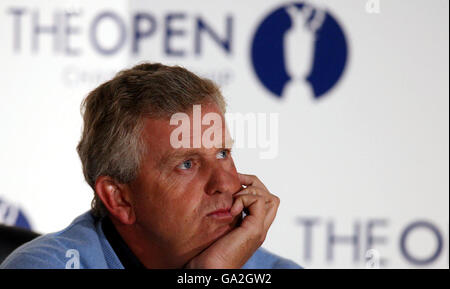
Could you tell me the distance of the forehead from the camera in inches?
33.3

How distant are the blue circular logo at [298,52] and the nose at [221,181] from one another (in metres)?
1.22

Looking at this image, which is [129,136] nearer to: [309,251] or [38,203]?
[309,251]

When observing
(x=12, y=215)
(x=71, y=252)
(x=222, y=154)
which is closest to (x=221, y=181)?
(x=222, y=154)

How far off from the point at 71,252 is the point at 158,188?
8.2 inches

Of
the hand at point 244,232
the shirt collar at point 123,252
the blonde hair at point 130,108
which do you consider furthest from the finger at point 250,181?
the shirt collar at point 123,252

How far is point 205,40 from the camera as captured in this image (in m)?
2.15

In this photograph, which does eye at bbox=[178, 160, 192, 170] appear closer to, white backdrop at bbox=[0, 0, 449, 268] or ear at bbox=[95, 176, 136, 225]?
ear at bbox=[95, 176, 136, 225]

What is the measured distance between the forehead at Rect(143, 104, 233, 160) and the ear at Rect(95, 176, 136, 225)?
0.09 metres

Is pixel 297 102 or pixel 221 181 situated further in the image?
pixel 297 102

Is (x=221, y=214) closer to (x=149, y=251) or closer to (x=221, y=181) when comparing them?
(x=221, y=181)

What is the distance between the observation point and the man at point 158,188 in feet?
2.74

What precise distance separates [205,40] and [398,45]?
696mm

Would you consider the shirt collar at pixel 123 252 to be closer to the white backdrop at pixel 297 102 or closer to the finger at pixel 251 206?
the finger at pixel 251 206

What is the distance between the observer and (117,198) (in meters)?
0.94
